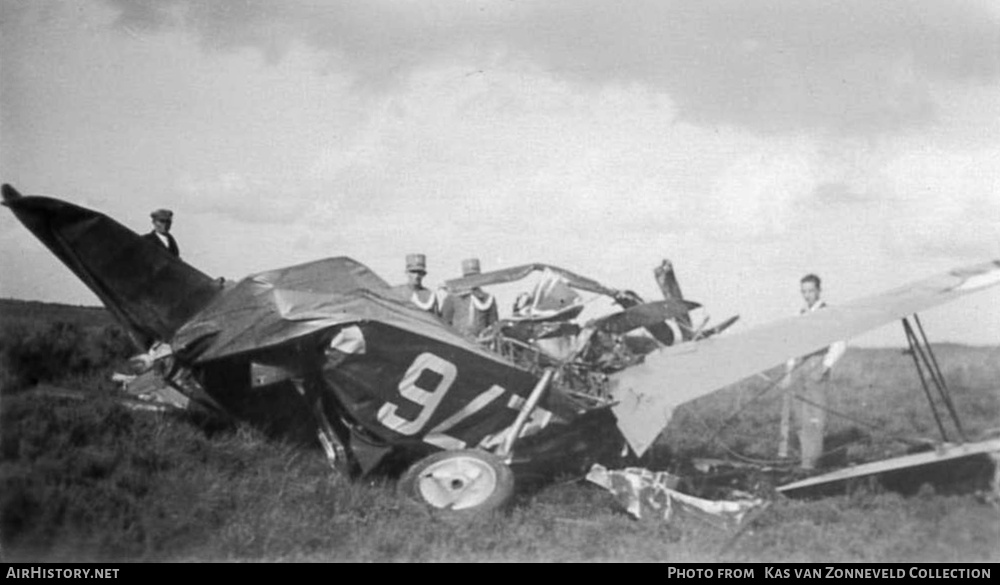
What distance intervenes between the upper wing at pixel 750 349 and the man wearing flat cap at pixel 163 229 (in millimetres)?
4489

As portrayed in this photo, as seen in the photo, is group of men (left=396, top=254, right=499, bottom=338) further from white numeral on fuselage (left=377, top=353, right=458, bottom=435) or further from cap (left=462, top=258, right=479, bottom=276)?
white numeral on fuselage (left=377, top=353, right=458, bottom=435)

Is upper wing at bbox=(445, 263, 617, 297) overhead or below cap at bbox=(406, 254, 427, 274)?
below

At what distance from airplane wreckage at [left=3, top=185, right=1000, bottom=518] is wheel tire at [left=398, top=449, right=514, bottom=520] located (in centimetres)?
1

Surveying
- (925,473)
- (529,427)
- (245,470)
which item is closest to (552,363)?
(529,427)

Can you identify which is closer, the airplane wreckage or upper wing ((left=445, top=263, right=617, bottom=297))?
the airplane wreckage

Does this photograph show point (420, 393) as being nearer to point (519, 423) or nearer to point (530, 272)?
point (519, 423)

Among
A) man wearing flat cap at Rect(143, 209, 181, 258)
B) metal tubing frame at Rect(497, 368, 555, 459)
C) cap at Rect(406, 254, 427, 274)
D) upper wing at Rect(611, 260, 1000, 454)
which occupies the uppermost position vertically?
man wearing flat cap at Rect(143, 209, 181, 258)

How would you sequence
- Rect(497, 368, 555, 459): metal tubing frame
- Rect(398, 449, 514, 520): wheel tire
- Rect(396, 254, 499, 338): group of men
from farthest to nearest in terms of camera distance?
Rect(396, 254, 499, 338): group of men → Rect(497, 368, 555, 459): metal tubing frame → Rect(398, 449, 514, 520): wheel tire

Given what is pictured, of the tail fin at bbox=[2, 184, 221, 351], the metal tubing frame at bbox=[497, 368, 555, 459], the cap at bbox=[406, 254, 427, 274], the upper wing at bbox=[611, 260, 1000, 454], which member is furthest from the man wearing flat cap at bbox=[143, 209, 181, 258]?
the upper wing at bbox=[611, 260, 1000, 454]

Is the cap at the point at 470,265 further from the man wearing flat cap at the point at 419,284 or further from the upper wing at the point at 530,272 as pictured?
the upper wing at the point at 530,272

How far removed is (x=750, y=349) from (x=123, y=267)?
5064 millimetres

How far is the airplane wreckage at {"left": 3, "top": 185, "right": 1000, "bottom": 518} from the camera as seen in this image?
5.12 metres

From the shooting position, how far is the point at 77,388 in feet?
20.9

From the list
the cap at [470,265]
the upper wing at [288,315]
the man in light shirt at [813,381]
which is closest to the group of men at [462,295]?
the cap at [470,265]
